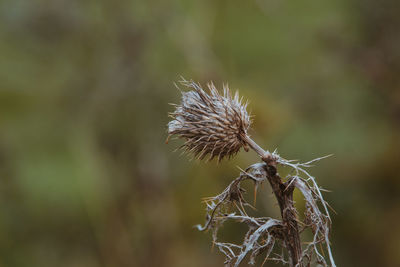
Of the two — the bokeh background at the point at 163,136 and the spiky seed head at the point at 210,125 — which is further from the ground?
the bokeh background at the point at 163,136

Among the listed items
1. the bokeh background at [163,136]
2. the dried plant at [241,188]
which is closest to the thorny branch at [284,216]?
the dried plant at [241,188]

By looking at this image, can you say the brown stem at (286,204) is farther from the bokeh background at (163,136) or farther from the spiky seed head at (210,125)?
the bokeh background at (163,136)

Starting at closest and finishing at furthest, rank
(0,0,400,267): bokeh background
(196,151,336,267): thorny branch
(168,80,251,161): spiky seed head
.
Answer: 1. (196,151,336,267): thorny branch
2. (168,80,251,161): spiky seed head
3. (0,0,400,267): bokeh background

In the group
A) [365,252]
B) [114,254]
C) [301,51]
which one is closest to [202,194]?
[114,254]

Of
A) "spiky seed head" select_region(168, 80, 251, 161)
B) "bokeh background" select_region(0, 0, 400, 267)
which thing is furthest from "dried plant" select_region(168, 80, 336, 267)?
"bokeh background" select_region(0, 0, 400, 267)

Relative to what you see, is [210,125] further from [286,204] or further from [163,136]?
[163,136]

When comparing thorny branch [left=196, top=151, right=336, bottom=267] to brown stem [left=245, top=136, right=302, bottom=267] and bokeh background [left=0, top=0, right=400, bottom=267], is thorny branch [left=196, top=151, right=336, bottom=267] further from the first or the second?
bokeh background [left=0, top=0, right=400, bottom=267]

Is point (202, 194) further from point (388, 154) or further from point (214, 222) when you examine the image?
point (214, 222)
